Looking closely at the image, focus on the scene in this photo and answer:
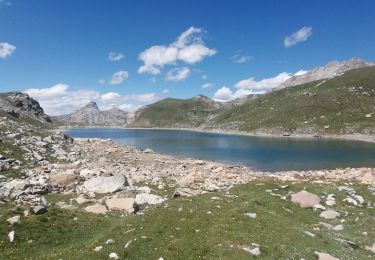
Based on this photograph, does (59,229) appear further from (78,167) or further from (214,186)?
(78,167)

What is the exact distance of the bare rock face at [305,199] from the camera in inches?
1363

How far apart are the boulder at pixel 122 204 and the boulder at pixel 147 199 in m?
1.94

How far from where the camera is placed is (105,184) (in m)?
42.0

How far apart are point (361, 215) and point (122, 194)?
77.4 ft

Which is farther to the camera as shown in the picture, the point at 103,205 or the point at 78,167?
the point at 78,167

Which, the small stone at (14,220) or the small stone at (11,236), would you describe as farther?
the small stone at (14,220)

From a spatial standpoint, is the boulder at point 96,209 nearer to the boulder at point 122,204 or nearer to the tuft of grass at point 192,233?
the boulder at point 122,204

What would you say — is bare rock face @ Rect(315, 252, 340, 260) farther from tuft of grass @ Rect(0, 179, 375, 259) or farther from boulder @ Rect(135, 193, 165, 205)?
boulder @ Rect(135, 193, 165, 205)

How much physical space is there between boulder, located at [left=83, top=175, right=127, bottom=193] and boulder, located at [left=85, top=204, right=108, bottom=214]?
6.77 metres

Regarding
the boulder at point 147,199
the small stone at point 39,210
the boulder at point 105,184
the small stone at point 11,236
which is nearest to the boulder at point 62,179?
the boulder at point 105,184

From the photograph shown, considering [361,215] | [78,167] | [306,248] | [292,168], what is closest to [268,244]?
[306,248]

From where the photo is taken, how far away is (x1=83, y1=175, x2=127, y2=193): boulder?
41.2 meters

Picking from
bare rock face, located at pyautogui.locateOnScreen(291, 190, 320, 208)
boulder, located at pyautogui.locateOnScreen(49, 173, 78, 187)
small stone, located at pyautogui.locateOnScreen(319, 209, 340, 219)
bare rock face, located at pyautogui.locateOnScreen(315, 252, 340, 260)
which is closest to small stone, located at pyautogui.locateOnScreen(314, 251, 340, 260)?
bare rock face, located at pyautogui.locateOnScreen(315, 252, 340, 260)

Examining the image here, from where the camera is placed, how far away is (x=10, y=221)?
25922 mm
